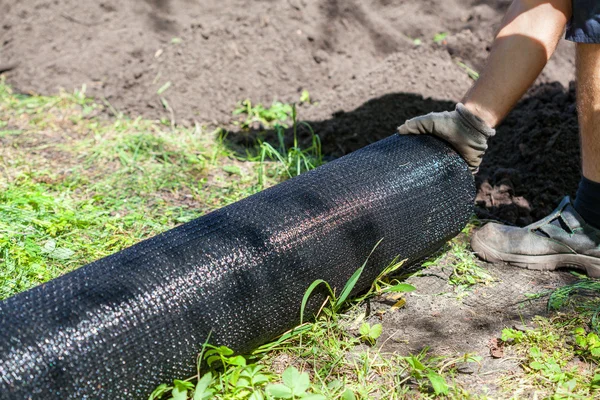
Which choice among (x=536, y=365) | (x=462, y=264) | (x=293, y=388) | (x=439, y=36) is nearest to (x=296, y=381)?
(x=293, y=388)

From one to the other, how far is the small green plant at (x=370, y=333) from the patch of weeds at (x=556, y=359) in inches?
17.0

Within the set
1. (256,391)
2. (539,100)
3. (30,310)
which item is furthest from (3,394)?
(539,100)

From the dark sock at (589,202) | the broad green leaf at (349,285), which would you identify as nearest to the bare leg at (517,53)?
the dark sock at (589,202)

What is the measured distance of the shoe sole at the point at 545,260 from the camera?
2605 millimetres

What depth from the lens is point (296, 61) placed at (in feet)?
14.7

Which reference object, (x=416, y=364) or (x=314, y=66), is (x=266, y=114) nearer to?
(x=314, y=66)

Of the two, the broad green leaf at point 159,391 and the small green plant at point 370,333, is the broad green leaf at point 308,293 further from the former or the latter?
the broad green leaf at point 159,391

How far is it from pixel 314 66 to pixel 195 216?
1.91m

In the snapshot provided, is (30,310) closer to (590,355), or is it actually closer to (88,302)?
(88,302)

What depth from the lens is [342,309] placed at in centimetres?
241

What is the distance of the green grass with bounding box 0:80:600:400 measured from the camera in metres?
1.97

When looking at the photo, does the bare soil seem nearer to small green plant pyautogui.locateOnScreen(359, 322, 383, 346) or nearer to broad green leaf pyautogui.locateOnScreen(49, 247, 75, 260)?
small green plant pyautogui.locateOnScreen(359, 322, 383, 346)

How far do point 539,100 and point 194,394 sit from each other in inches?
105

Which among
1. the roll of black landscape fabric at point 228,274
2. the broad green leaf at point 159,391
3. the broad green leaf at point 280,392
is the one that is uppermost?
the roll of black landscape fabric at point 228,274
